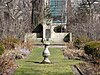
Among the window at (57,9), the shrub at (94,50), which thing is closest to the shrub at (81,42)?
the shrub at (94,50)

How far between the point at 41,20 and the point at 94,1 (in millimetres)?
12061

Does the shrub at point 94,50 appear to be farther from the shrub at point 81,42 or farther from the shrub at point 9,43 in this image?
the shrub at point 81,42

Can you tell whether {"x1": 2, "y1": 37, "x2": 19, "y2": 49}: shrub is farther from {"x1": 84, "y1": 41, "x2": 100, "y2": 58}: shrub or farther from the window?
the window

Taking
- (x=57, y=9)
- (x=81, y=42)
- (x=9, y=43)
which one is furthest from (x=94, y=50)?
(x=57, y=9)

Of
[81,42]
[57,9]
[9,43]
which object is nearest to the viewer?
[9,43]

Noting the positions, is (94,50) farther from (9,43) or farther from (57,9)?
(57,9)

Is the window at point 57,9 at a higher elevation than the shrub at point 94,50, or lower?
higher

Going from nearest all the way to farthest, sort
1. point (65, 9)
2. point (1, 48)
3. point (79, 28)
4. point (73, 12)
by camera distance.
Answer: point (1, 48)
point (79, 28)
point (73, 12)
point (65, 9)

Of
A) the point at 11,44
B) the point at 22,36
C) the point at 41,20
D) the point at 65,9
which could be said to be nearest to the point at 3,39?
the point at 11,44

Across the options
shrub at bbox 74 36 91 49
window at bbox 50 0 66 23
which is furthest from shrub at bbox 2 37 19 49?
window at bbox 50 0 66 23

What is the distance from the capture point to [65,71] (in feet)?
58.3

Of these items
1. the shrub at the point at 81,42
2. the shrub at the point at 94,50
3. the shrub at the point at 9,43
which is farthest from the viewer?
the shrub at the point at 81,42

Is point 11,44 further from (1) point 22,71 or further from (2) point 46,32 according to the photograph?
(2) point 46,32

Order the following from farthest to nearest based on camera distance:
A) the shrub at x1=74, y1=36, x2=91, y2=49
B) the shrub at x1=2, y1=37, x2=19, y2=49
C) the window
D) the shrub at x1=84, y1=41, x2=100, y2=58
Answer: the window, the shrub at x1=74, y1=36, x2=91, y2=49, the shrub at x1=2, y1=37, x2=19, y2=49, the shrub at x1=84, y1=41, x2=100, y2=58
